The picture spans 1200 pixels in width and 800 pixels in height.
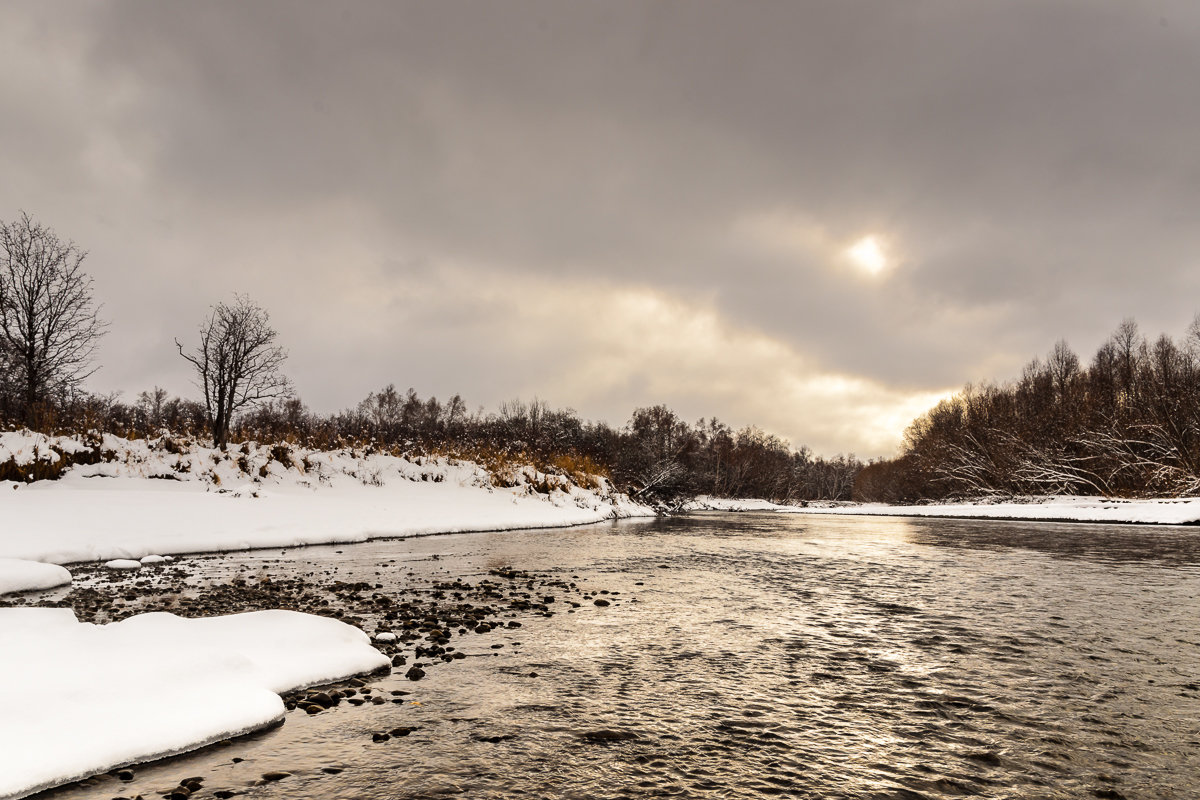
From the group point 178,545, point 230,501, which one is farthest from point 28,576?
point 230,501

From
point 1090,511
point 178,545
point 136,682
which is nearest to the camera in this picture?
point 136,682

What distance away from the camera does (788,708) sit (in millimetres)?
5969

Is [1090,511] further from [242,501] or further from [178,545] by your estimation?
[178,545]

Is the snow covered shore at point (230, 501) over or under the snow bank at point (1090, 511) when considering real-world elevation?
over

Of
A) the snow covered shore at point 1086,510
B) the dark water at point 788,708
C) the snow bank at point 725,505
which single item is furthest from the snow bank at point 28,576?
the snow bank at point 725,505

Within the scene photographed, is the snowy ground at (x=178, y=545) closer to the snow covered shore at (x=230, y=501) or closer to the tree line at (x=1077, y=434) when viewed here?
the snow covered shore at (x=230, y=501)

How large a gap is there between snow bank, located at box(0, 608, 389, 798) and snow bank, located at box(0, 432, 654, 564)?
10.7 metres

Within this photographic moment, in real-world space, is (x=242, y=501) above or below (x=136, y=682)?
above

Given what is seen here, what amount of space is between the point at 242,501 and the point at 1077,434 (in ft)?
209

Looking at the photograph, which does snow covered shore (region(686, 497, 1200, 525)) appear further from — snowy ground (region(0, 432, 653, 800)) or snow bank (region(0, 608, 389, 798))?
snow bank (region(0, 608, 389, 798))

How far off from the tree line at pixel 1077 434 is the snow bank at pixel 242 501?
42.5 m

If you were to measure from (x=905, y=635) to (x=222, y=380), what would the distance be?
119 feet

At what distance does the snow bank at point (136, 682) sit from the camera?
4.62 meters

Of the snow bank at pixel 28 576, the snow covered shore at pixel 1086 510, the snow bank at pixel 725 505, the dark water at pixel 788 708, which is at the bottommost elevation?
the snow bank at pixel 725 505
